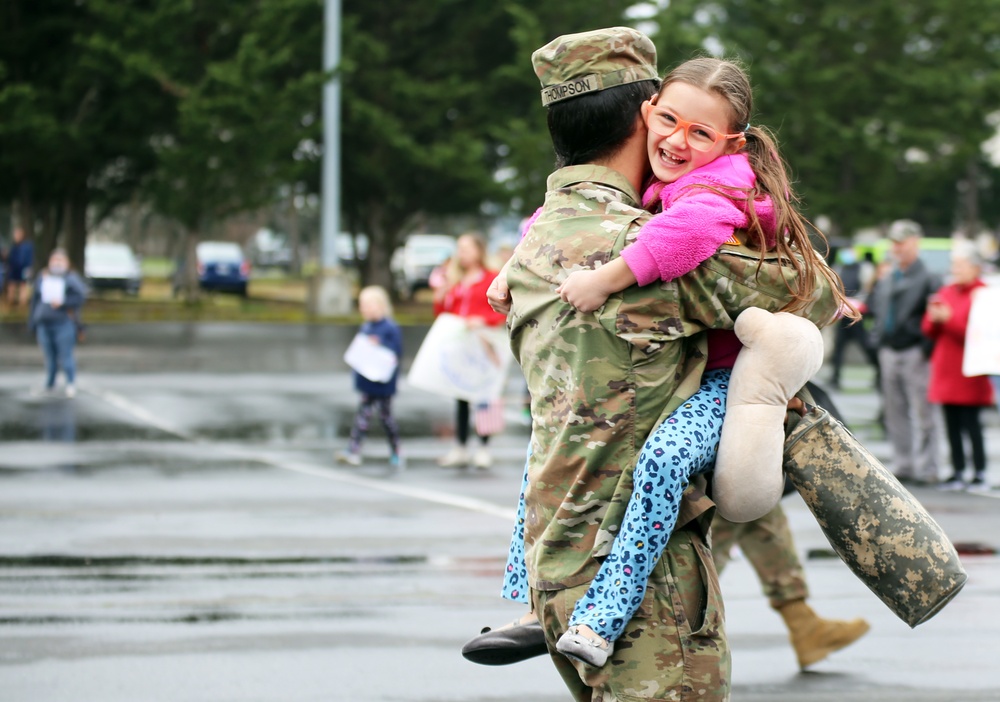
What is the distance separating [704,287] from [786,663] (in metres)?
3.55

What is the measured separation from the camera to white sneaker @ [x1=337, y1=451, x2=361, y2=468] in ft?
36.9

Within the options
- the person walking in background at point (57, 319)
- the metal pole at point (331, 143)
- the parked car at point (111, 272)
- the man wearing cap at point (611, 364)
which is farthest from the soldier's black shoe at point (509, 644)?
the parked car at point (111, 272)

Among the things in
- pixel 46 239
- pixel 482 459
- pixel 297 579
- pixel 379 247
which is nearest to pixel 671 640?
pixel 297 579

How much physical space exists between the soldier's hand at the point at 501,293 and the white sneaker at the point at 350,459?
8.21 meters

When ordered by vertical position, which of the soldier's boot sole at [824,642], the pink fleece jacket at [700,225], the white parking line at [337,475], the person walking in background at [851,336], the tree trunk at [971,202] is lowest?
the white parking line at [337,475]

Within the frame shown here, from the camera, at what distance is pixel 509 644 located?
302 centimetres

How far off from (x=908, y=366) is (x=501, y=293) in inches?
350

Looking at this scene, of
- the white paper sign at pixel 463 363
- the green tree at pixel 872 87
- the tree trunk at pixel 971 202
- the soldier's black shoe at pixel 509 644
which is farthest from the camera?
the tree trunk at pixel 971 202

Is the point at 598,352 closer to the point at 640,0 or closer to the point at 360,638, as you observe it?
the point at 360,638

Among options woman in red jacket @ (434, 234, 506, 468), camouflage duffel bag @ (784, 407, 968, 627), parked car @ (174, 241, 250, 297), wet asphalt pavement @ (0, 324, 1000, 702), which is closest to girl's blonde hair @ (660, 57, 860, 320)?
camouflage duffel bag @ (784, 407, 968, 627)

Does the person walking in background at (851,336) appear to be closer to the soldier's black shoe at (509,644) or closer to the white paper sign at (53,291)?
the white paper sign at (53,291)

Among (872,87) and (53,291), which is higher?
(872,87)

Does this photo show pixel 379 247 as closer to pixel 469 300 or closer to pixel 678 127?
pixel 469 300

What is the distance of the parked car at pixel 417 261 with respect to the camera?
3962 cm
